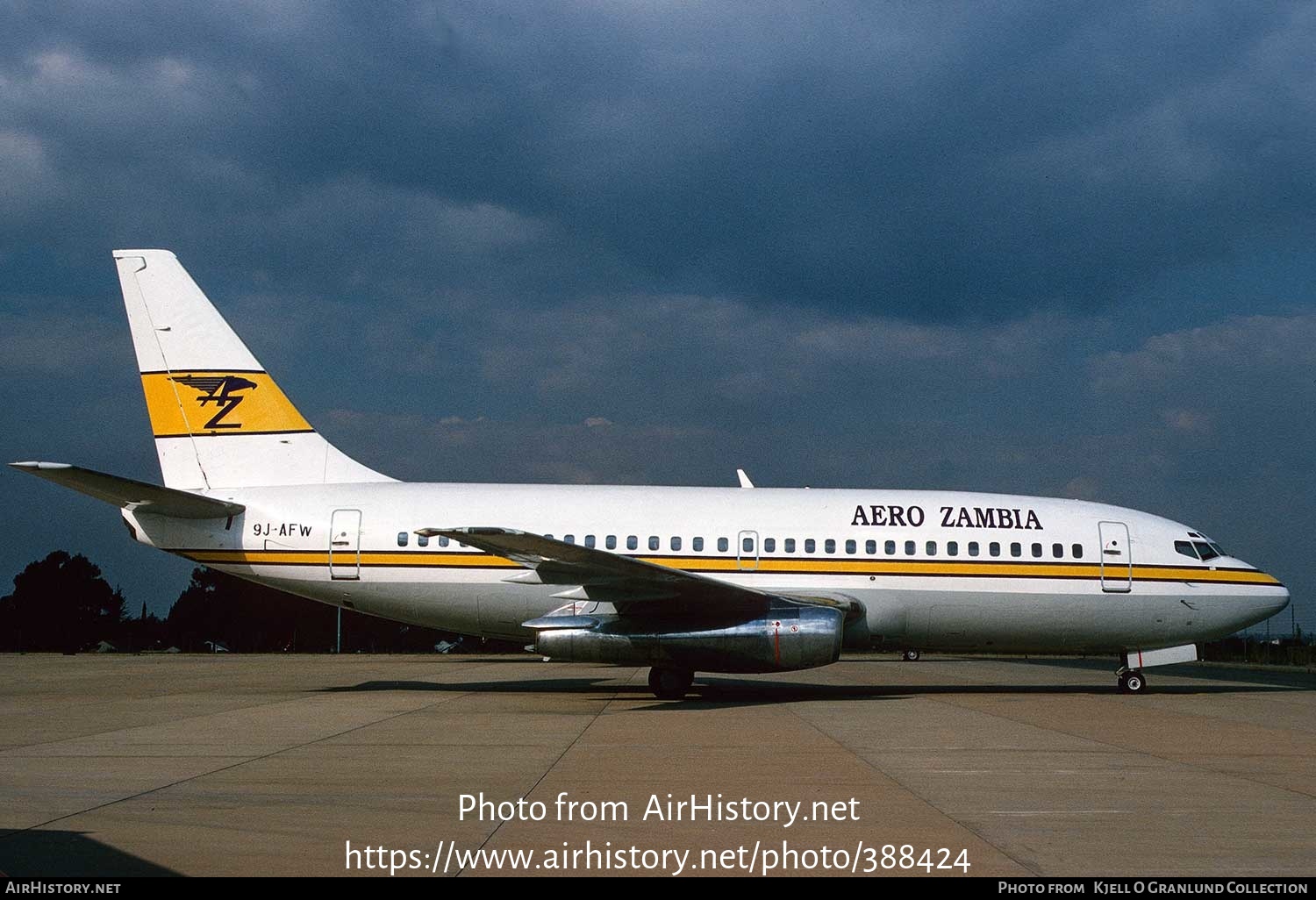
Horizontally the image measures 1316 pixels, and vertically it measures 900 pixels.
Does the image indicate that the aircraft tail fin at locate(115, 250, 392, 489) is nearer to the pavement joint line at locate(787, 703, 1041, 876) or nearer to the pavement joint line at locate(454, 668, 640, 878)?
the pavement joint line at locate(454, 668, 640, 878)

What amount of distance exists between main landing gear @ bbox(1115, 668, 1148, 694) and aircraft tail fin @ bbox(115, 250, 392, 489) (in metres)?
13.4

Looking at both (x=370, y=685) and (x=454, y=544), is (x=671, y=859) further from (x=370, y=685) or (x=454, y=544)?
(x=370, y=685)

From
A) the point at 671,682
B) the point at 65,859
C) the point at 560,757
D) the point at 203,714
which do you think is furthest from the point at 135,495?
the point at 65,859

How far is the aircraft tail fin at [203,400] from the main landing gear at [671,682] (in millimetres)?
6502

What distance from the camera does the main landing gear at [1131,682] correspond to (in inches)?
694

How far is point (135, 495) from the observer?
52.0 feet

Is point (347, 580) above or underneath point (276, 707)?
above

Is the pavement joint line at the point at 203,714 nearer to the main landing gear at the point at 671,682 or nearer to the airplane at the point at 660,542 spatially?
the airplane at the point at 660,542

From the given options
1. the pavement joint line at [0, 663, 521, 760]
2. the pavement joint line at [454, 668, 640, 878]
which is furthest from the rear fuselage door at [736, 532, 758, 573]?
the pavement joint line at [0, 663, 521, 760]

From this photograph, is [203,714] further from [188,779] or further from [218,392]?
[218,392]

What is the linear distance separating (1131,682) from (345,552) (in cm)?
1312

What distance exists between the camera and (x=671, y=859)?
5.48 meters
